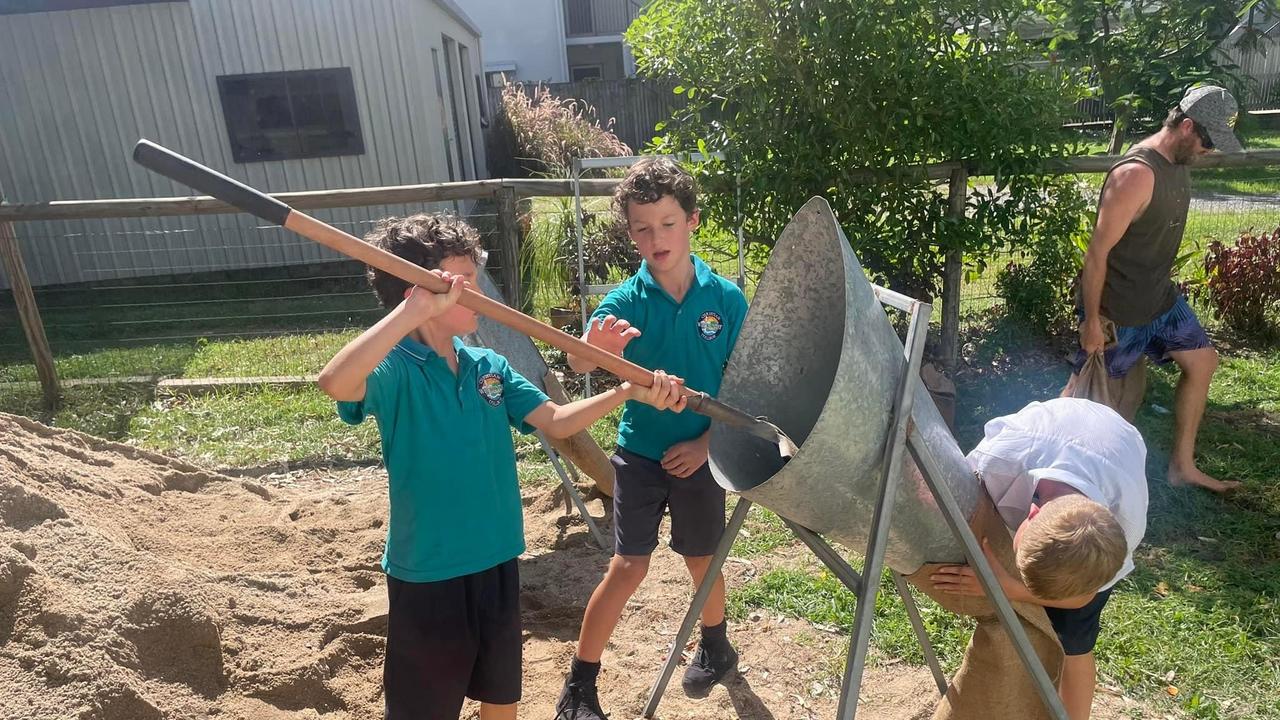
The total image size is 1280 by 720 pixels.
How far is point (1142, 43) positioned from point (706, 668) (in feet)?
19.0

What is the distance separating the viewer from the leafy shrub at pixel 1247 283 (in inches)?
228

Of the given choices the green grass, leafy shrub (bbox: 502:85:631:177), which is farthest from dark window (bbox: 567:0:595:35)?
the green grass

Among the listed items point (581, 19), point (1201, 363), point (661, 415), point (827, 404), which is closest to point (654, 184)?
point (661, 415)

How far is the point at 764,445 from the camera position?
2.15 meters

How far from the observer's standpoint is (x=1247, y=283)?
5.84 meters

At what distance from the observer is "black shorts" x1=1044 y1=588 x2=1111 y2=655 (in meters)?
2.14

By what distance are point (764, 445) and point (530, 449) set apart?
2.94 metres

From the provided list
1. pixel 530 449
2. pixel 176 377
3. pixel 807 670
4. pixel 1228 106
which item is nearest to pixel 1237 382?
pixel 1228 106

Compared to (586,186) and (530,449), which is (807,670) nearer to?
(530,449)

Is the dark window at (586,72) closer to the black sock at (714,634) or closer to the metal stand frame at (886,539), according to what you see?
the black sock at (714,634)

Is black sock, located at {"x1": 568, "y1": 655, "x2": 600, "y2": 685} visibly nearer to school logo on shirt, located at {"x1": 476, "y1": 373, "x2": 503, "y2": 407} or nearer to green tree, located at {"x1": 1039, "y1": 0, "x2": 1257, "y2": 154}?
school logo on shirt, located at {"x1": 476, "y1": 373, "x2": 503, "y2": 407}

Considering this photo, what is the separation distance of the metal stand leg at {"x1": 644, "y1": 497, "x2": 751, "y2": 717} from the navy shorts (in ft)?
8.31

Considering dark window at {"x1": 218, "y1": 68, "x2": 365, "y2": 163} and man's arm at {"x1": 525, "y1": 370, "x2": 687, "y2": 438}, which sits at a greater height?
dark window at {"x1": 218, "y1": 68, "x2": 365, "y2": 163}

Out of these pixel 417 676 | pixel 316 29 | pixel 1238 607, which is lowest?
pixel 1238 607
